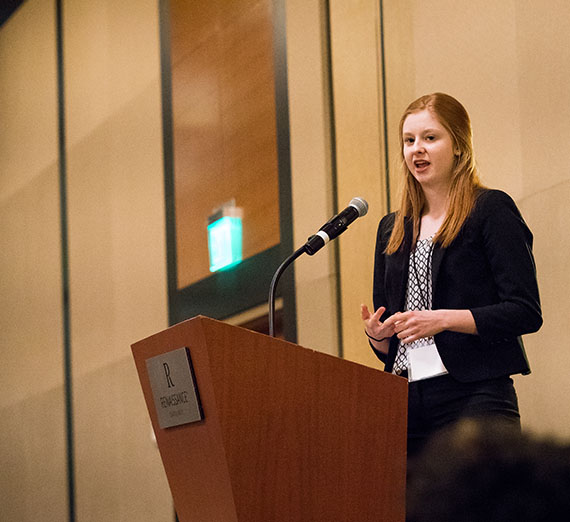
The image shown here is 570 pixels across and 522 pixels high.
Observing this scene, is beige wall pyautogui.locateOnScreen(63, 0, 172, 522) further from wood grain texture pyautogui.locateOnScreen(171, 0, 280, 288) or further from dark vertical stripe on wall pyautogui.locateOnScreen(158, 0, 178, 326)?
wood grain texture pyautogui.locateOnScreen(171, 0, 280, 288)

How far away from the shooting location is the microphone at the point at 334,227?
1.86 metres

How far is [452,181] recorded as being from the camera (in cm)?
200

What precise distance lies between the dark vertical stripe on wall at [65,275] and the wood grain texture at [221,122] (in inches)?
44.3

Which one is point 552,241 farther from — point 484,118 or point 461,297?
point 461,297

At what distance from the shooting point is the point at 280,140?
393cm

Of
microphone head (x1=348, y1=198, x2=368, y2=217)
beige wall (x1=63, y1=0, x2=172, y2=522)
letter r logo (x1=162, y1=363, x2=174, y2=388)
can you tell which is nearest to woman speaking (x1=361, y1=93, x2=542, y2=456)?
microphone head (x1=348, y1=198, x2=368, y2=217)

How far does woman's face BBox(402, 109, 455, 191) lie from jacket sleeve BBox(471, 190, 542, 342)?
0.38 ft

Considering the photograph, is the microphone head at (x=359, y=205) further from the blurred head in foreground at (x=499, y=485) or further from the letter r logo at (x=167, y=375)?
the blurred head in foreground at (x=499, y=485)

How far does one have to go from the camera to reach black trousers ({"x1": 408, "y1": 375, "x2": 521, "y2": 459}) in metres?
1.82

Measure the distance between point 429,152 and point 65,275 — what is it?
3.80m

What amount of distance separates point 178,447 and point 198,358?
24 centimetres

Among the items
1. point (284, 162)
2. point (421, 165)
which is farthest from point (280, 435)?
point (284, 162)

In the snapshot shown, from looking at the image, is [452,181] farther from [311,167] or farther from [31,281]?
[31,281]

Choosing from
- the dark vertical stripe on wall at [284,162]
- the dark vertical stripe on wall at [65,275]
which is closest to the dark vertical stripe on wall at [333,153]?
the dark vertical stripe on wall at [284,162]
